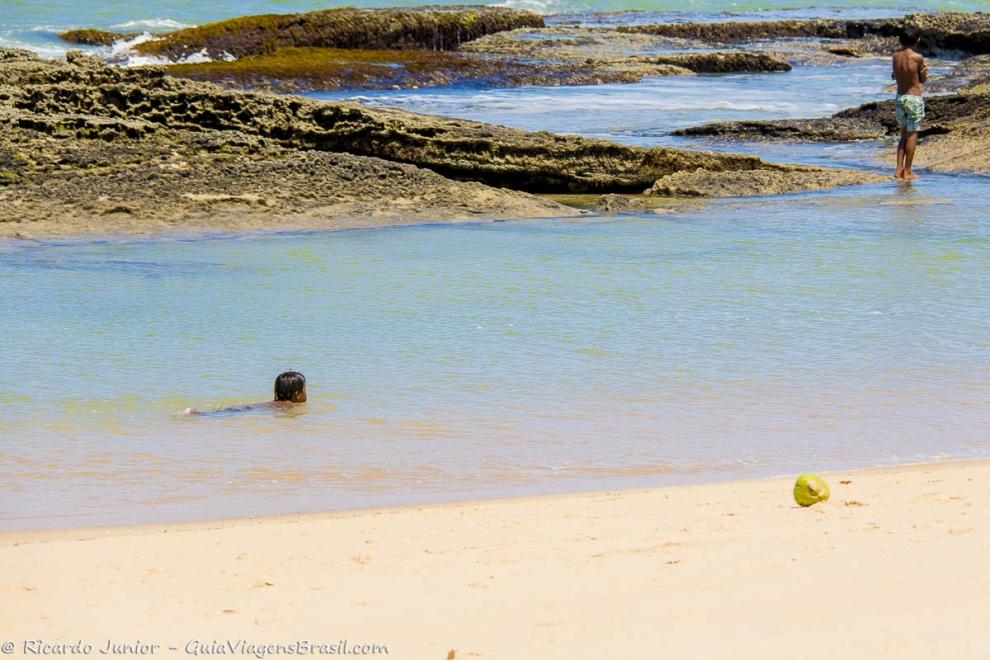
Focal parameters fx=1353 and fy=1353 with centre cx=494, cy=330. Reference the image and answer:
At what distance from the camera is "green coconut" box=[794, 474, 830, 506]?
3.64 m

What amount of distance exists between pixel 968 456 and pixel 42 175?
6188 mm

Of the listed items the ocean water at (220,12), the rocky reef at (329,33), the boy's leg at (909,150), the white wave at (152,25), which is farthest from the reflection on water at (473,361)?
the white wave at (152,25)

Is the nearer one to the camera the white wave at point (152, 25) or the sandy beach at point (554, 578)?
the sandy beach at point (554, 578)

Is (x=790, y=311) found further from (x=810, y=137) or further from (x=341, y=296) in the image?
(x=810, y=137)

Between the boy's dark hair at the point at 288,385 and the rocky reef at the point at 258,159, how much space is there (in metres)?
3.83

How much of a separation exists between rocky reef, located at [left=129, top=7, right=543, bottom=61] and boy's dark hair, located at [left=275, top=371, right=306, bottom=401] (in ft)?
64.1

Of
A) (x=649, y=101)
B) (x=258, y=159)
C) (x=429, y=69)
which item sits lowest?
(x=649, y=101)

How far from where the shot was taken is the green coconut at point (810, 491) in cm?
364

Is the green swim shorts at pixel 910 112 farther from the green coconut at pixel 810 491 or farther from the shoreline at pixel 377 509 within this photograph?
the green coconut at pixel 810 491

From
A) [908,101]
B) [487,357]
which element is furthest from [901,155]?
[487,357]

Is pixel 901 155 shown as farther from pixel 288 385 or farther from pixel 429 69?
pixel 429 69

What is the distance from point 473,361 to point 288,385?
3.09 feet

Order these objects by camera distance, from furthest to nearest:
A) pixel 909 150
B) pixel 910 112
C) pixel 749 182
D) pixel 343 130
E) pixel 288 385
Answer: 1. pixel 910 112
2. pixel 909 150
3. pixel 749 182
4. pixel 343 130
5. pixel 288 385

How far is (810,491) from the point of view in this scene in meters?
3.64
